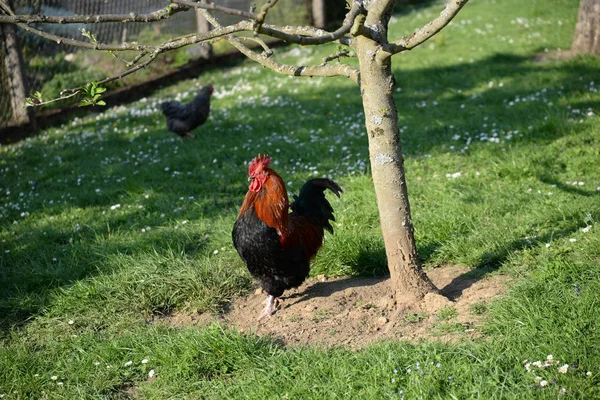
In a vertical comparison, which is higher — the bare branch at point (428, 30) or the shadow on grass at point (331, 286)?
the bare branch at point (428, 30)

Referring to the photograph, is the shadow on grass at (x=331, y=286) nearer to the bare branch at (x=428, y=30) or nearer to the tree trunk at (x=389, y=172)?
the tree trunk at (x=389, y=172)

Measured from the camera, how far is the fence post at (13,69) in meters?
10.5

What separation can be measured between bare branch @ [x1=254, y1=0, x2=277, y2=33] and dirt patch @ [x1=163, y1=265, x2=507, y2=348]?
7.01 feet

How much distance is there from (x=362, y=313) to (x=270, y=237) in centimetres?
85

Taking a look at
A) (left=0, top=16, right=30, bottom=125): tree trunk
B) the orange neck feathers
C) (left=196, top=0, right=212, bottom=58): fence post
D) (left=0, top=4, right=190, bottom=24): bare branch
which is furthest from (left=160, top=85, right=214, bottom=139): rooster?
(left=0, top=4, right=190, bottom=24): bare branch

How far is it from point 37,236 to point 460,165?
4.60 m

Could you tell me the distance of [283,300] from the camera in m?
4.95

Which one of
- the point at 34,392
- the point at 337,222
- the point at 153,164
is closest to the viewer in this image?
the point at 34,392

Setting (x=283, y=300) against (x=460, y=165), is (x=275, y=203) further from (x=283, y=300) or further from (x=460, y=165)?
(x=460, y=165)

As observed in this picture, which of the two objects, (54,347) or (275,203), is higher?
(275,203)

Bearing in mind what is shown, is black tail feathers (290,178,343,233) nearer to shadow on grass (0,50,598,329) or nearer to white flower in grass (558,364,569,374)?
shadow on grass (0,50,598,329)

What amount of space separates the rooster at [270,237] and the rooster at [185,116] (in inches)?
189

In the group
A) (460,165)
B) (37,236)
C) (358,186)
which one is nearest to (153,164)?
(37,236)

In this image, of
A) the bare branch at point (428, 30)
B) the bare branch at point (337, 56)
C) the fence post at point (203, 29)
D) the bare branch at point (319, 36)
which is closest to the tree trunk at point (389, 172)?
the bare branch at point (428, 30)
